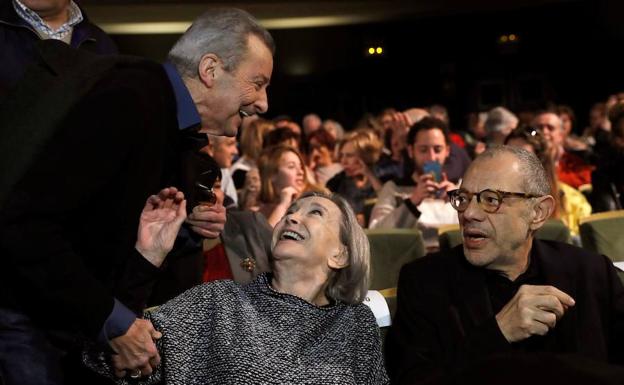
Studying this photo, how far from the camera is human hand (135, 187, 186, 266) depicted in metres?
2.32

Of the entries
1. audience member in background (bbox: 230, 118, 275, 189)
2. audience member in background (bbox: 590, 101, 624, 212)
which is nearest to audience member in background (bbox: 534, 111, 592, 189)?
audience member in background (bbox: 590, 101, 624, 212)

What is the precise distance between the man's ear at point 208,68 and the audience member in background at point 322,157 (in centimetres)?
424

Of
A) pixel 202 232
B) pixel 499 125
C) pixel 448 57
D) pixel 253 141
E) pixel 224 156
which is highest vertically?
pixel 448 57

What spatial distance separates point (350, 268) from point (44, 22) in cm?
112

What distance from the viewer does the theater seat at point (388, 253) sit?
382 cm

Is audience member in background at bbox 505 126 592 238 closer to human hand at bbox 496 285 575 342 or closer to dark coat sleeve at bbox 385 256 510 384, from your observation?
dark coat sleeve at bbox 385 256 510 384

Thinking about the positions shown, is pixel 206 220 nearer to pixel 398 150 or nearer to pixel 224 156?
pixel 224 156

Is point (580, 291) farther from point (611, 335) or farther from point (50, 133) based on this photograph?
point (50, 133)

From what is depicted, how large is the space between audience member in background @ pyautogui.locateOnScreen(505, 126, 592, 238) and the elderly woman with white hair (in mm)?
2296

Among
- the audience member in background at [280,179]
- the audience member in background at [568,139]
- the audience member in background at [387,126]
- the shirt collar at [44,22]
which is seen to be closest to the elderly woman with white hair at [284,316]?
the shirt collar at [44,22]

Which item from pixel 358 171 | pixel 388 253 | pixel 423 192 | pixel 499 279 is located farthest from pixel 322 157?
pixel 499 279

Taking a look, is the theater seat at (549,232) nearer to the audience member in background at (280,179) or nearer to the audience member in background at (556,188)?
the audience member in background at (556,188)

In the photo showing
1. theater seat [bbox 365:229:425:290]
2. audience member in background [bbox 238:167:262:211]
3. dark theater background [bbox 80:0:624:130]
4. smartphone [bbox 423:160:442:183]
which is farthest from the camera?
dark theater background [bbox 80:0:624:130]

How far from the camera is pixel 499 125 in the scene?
7.84m
